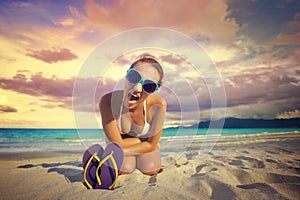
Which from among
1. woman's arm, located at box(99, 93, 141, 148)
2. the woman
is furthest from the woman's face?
woman's arm, located at box(99, 93, 141, 148)

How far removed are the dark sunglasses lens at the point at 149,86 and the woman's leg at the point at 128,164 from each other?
3.36 feet

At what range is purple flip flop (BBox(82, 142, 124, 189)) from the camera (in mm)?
2717

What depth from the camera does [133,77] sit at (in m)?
2.85

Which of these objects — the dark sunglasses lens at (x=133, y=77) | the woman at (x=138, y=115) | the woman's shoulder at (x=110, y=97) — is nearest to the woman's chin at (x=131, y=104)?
the woman at (x=138, y=115)

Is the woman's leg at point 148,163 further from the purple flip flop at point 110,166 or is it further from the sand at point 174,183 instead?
the purple flip flop at point 110,166

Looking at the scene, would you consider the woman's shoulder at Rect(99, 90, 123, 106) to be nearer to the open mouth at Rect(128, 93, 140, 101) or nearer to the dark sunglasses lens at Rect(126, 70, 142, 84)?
the open mouth at Rect(128, 93, 140, 101)

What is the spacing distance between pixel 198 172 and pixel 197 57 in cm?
161

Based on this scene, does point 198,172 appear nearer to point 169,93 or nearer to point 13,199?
point 169,93

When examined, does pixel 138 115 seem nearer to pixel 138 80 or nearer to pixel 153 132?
pixel 153 132

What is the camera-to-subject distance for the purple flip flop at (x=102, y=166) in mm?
2717

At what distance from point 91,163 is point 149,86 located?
112 cm

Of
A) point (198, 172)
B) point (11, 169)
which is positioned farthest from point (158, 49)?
point (11, 169)

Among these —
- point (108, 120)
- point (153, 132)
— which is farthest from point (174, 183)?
point (108, 120)

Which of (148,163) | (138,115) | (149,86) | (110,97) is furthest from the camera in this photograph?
(148,163)
